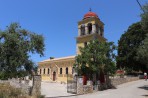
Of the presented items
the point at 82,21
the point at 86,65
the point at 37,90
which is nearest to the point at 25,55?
the point at 37,90

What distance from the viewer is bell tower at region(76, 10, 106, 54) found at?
4453cm

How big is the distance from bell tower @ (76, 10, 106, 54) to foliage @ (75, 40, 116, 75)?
1133cm

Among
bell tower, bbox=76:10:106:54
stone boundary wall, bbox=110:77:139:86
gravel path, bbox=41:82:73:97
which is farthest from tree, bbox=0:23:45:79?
bell tower, bbox=76:10:106:54

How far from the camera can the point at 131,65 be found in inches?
2056

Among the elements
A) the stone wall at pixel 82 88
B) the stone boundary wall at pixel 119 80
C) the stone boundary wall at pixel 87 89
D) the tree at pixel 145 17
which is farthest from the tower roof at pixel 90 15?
the stone wall at pixel 82 88

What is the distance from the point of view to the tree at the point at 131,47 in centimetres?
5112

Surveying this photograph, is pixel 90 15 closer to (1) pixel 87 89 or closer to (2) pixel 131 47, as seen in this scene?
(2) pixel 131 47

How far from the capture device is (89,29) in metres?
46.3

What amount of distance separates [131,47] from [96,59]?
76.1ft

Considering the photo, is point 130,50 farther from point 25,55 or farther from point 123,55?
point 25,55

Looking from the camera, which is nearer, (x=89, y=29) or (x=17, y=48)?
(x=17, y=48)

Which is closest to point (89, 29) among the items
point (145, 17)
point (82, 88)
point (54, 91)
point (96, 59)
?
point (96, 59)

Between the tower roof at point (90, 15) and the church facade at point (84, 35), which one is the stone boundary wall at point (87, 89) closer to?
the church facade at point (84, 35)

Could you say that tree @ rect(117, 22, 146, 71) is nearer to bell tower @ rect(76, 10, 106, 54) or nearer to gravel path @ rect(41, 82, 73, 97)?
bell tower @ rect(76, 10, 106, 54)
